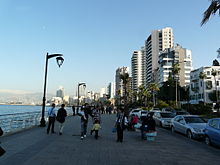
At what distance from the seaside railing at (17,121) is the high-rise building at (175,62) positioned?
108 m

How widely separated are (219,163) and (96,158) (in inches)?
155

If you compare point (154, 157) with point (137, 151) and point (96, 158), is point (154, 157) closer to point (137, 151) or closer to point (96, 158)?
point (137, 151)

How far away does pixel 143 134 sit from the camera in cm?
1157

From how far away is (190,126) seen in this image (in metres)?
13.1

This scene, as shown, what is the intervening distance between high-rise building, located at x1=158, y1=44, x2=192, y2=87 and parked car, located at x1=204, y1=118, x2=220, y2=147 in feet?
365

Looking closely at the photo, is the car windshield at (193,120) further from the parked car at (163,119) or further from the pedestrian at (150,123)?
the parked car at (163,119)

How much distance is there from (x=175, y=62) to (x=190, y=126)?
113151mm

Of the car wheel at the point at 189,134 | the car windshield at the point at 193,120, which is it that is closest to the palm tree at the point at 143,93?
the car windshield at the point at 193,120

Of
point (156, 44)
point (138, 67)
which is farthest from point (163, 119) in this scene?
point (138, 67)

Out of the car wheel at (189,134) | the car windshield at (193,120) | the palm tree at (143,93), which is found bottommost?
the car wheel at (189,134)

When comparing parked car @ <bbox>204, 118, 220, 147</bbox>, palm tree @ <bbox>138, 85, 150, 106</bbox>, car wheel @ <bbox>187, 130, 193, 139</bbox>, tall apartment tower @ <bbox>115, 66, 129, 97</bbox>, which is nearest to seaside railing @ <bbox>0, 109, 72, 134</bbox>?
car wheel @ <bbox>187, 130, 193, 139</bbox>

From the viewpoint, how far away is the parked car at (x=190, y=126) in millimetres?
12409

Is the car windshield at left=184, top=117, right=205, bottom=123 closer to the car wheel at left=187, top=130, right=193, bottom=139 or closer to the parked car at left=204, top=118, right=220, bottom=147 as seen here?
the car wheel at left=187, top=130, right=193, bottom=139

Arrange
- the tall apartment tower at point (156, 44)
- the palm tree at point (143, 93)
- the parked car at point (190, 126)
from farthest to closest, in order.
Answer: the tall apartment tower at point (156, 44) → the palm tree at point (143, 93) → the parked car at point (190, 126)
